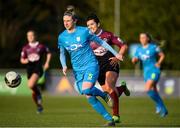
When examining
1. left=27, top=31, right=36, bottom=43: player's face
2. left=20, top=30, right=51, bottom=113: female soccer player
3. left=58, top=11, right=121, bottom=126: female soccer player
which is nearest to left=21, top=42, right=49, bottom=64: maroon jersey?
left=20, top=30, right=51, bottom=113: female soccer player

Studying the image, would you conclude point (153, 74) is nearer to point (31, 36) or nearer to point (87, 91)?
point (31, 36)

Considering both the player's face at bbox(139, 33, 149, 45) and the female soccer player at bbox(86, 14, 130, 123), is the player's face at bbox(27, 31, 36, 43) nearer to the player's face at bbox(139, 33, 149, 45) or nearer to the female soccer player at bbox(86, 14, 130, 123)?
the player's face at bbox(139, 33, 149, 45)

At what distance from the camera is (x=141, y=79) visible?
37.8 m

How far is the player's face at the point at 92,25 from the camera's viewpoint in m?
17.9

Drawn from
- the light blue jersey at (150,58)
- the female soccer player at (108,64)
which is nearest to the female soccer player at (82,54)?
the female soccer player at (108,64)

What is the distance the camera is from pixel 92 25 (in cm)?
1802

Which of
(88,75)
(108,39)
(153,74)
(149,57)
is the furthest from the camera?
(149,57)

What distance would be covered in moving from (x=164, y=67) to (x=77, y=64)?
1597 inches

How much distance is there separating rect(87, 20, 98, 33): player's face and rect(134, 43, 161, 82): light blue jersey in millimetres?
6151

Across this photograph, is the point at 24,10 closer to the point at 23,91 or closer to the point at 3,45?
the point at 3,45

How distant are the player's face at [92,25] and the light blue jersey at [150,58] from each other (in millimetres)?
6151

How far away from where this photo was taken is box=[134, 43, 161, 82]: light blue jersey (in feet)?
79.9

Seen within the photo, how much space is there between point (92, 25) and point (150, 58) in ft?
22.4

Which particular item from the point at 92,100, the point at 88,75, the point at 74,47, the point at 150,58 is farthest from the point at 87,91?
the point at 150,58
